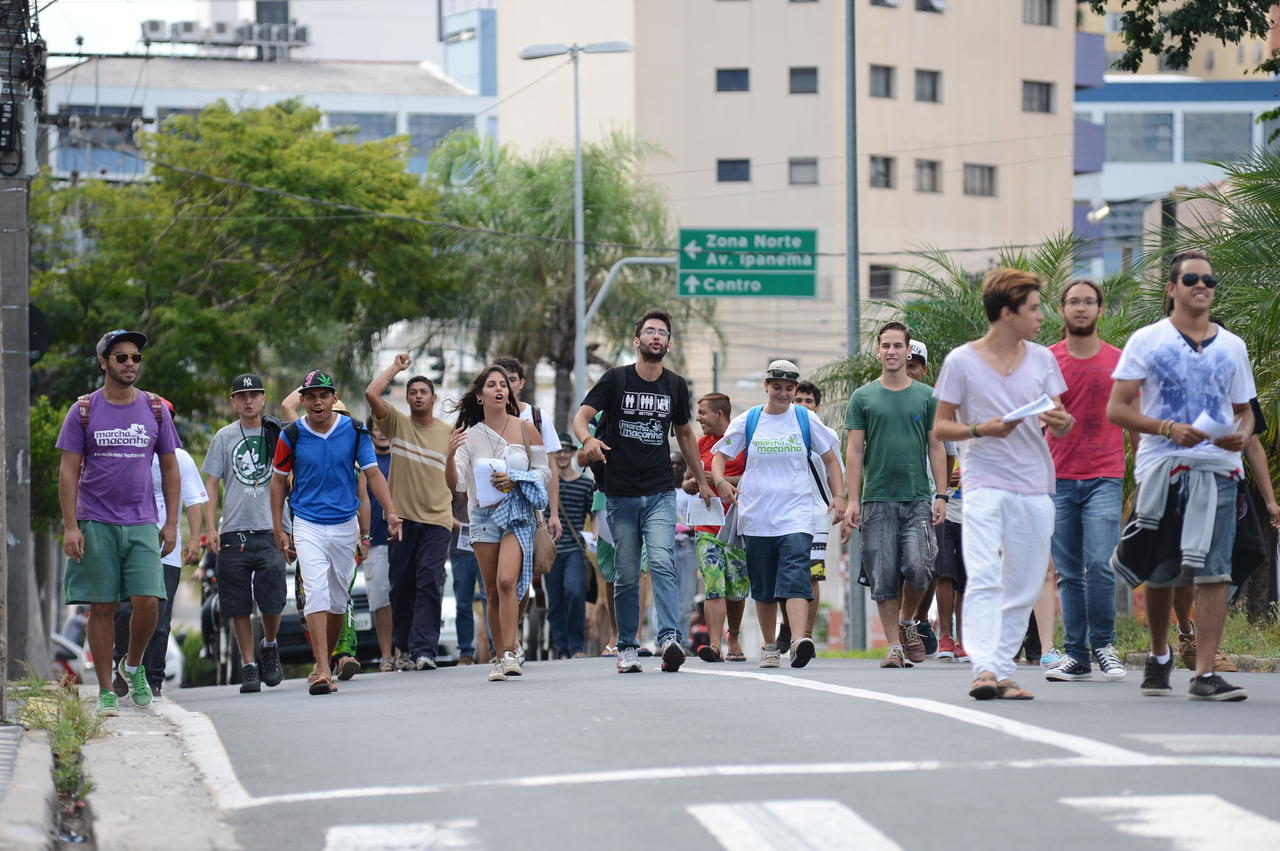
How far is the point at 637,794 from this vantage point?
7.07m

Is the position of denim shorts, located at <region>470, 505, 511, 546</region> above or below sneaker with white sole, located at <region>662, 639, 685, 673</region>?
above

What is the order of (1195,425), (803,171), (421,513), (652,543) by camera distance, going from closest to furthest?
(1195,425)
(652,543)
(421,513)
(803,171)

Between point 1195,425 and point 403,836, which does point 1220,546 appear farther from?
point 403,836

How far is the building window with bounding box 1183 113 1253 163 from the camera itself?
9325 cm

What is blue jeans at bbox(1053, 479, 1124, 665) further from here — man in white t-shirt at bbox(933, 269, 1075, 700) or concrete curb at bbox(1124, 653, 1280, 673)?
concrete curb at bbox(1124, 653, 1280, 673)

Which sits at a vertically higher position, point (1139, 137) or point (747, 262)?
point (1139, 137)

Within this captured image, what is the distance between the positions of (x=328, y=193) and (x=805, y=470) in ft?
88.2

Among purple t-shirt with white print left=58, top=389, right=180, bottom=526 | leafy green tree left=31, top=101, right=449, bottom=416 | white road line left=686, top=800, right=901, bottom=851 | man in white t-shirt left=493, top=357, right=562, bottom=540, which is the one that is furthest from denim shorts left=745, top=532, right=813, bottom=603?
leafy green tree left=31, top=101, right=449, bottom=416

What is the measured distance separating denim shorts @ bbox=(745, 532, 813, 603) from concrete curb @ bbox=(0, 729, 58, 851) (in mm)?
5665

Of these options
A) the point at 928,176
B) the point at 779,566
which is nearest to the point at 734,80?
the point at 928,176

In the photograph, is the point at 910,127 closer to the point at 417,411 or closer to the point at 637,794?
the point at 417,411

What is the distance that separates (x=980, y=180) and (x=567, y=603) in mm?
48066

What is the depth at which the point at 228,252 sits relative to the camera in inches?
1501

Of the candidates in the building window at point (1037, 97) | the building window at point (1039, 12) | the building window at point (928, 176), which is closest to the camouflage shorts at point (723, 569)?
the building window at point (928, 176)
